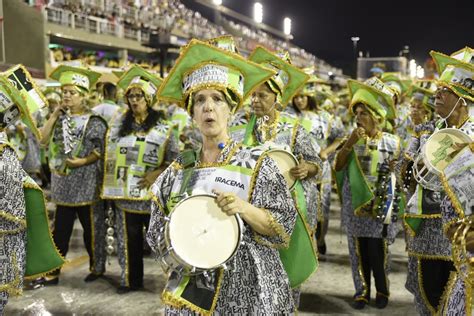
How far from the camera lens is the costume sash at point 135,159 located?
5504 mm

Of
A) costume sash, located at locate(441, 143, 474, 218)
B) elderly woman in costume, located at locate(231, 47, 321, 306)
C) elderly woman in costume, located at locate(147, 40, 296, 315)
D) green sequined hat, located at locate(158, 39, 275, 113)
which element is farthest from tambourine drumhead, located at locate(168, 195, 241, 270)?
elderly woman in costume, located at locate(231, 47, 321, 306)

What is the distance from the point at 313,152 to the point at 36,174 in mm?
9188

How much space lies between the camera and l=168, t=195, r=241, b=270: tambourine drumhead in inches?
87.7

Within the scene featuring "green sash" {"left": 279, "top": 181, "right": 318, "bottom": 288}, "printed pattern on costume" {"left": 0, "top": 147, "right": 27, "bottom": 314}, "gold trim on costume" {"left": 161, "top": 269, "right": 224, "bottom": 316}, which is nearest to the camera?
"gold trim on costume" {"left": 161, "top": 269, "right": 224, "bottom": 316}

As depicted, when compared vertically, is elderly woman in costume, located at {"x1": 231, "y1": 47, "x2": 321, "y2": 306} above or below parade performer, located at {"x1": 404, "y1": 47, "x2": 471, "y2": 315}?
above

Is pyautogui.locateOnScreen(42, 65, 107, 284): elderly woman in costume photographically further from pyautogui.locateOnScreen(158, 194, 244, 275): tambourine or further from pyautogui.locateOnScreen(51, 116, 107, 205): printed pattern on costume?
pyautogui.locateOnScreen(158, 194, 244, 275): tambourine

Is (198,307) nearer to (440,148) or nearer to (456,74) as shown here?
(440,148)

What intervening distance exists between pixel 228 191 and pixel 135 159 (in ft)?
10.5

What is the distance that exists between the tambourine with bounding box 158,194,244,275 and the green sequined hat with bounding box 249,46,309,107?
2369 mm

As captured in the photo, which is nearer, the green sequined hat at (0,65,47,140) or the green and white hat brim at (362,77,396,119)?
the green sequined hat at (0,65,47,140)

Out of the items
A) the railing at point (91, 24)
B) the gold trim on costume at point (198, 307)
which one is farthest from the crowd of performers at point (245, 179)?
the railing at point (91, 24)

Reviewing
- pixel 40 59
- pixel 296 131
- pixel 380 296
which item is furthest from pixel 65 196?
pixel 40 59

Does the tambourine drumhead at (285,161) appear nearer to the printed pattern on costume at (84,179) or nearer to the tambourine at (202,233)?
the tambourine at (202,233)

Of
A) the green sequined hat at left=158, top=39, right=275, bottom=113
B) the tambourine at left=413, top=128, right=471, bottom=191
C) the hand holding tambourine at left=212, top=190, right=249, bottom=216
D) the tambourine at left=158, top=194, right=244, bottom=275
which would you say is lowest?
the tambourine at left=158, top=194, right=244, bottom=275
